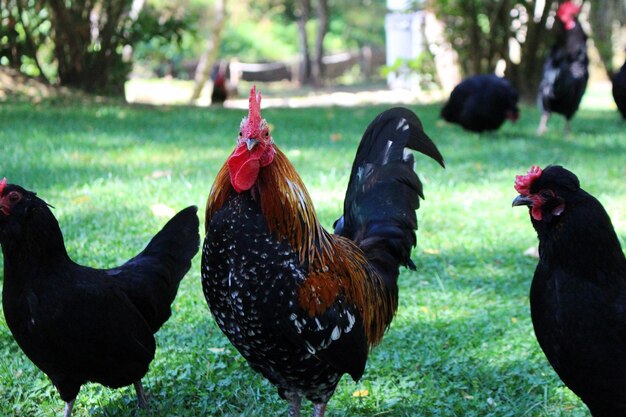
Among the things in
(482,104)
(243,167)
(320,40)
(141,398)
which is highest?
(243,167)

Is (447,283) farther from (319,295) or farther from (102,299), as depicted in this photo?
(102,299)

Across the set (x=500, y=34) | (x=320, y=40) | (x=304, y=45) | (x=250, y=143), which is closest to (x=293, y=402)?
(x=250, y=143)

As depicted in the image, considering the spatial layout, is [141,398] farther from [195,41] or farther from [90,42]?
[195,41]

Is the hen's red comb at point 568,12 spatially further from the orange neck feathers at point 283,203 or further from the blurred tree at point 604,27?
the blurred tree at point 604,27

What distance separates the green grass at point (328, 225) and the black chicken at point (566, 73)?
1.50 feet

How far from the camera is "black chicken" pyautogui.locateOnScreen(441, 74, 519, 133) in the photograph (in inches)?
431

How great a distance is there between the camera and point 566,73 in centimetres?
1144

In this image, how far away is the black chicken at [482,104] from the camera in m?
10.9

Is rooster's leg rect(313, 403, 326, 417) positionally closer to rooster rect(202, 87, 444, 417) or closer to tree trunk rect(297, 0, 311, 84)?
rooster rect(202, 87, 444, 417)

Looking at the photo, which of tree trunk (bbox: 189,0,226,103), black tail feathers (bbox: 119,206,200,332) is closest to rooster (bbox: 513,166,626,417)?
black tail feathers (bbox: 119,206,200,332)

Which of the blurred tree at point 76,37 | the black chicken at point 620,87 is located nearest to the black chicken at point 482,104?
the black chicken at point 620,87

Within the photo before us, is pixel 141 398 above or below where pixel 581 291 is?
below

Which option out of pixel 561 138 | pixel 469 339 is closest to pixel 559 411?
pixel 469 339

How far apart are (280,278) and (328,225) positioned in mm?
3324
